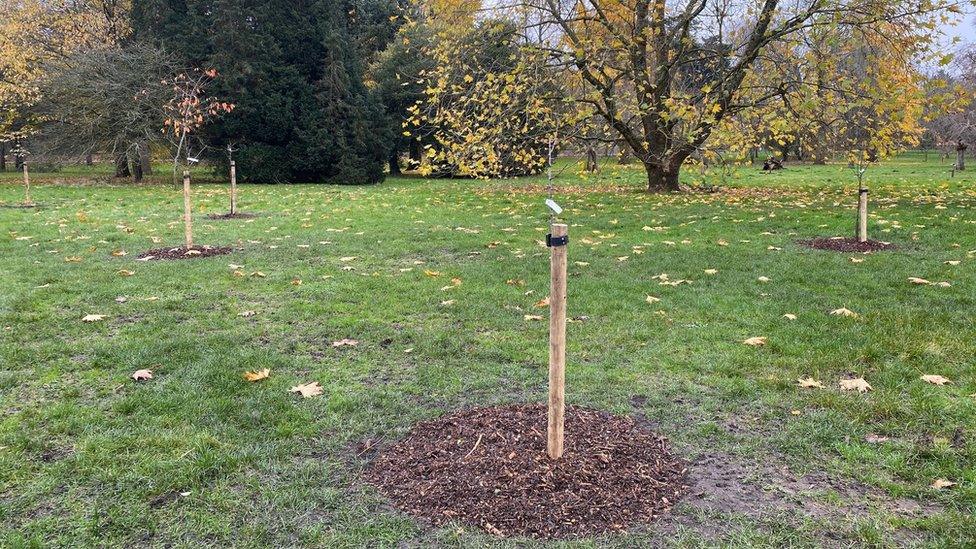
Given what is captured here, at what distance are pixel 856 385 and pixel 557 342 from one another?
208cm

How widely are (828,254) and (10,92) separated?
82.0 ft

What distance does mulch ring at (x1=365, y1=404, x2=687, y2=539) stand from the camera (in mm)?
2523

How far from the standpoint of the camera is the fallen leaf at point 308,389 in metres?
3.77

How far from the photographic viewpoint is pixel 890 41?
38.0ft

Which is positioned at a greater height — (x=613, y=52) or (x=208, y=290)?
(x=613, y=52)

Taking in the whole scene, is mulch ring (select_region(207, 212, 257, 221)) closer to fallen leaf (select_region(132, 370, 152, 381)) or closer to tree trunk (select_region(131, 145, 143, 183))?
fallen leaf (select_region(132, 370, 152, 381))

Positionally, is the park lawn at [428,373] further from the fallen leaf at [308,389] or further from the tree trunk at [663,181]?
the tree trunk at [663,181]

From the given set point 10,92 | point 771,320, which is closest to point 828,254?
point 771,320

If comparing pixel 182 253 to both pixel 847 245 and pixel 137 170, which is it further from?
pixel 137 170

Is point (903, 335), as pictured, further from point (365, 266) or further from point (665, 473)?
point (365, 266)

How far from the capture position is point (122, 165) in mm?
23734

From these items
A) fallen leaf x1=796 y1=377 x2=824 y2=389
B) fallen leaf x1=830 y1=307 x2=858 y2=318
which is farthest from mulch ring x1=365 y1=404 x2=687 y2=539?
fallen leaf x1=830 y1=307 x2=858 y2=318

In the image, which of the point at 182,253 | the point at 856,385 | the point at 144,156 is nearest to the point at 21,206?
the point at 182,253

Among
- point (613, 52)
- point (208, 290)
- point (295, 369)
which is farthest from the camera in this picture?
point (613, 52)
